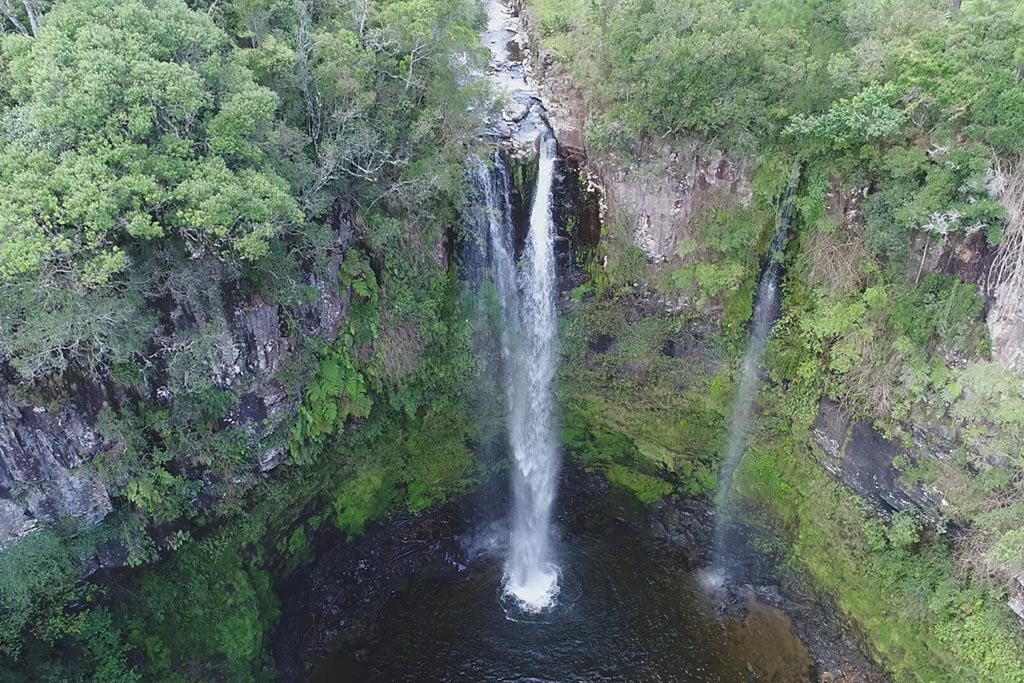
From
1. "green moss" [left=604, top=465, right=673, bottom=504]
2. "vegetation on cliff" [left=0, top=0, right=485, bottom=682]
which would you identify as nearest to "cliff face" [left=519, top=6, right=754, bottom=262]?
"vegetation on cliff" [left=0, top=0, right=485, bottom=682]

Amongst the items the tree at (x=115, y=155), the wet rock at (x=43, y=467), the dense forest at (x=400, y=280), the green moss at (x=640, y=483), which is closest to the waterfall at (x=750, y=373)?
the dense forest at (x=400, y=280)

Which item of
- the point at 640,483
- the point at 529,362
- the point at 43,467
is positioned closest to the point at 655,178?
the point at 529,362

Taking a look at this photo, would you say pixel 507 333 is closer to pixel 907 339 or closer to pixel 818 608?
pixel 907 339

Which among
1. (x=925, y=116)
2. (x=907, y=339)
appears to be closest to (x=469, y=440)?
(x=907, y=339)

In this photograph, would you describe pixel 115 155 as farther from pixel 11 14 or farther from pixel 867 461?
pixel 867 461

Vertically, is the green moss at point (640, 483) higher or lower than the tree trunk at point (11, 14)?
lower

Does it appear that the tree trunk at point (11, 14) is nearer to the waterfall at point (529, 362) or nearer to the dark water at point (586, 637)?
the waterfall at point (529, 362)
